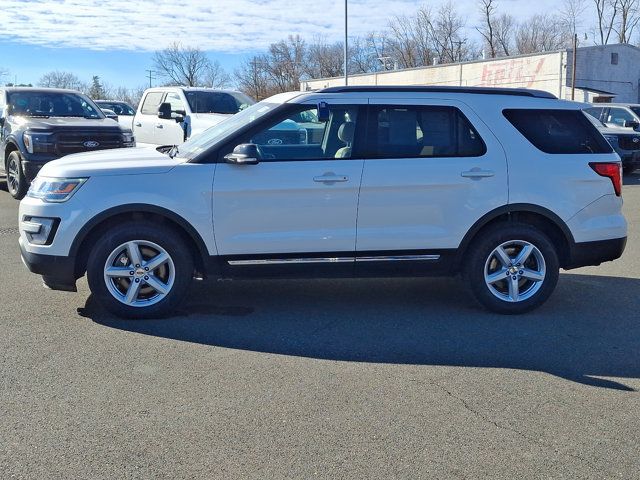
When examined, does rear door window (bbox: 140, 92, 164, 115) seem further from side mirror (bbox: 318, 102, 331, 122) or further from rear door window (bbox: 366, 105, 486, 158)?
rear door window (bbox: 366, 105, 486, 158)

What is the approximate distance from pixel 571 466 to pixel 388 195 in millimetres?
2740

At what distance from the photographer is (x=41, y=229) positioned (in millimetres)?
5500

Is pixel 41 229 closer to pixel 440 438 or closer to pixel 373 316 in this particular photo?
pixel 373 316

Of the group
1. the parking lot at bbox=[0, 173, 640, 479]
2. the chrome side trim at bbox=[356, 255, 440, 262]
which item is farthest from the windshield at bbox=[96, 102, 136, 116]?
the chrome side trim at bbox=[356, 255, 440, 262]

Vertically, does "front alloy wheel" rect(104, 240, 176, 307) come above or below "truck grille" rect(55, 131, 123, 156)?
below

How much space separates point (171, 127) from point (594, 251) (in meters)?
10.3

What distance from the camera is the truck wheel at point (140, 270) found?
217 inches

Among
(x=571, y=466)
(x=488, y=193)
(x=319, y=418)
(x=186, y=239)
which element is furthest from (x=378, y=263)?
(x=571, y=466)

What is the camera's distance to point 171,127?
47.0 feet

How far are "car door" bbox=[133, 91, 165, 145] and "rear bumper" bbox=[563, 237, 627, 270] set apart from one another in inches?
428

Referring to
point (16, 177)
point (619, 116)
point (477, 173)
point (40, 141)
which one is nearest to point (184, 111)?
point (40, 141)

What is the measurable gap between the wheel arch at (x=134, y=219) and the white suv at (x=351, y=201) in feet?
0.04

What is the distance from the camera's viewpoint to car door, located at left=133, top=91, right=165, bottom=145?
15066 mm

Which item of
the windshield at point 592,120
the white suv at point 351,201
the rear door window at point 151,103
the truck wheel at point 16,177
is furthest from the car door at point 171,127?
the white suv at point 351,201
